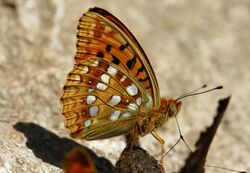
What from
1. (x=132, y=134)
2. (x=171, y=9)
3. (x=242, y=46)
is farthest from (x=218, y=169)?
(x=171, y=9)

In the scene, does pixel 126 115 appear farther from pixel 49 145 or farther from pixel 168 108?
pixel 49 145

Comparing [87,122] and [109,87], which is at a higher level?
[109,87]

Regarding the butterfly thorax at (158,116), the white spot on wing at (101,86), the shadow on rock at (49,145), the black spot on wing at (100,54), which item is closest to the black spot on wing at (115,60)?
the black spot on wing at (100,54)

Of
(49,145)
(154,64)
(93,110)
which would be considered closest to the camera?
(93,110)

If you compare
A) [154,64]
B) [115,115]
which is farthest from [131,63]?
[154,64]

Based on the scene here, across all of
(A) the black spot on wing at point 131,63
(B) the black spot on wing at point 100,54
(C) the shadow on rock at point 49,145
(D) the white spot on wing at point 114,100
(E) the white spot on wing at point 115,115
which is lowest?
(C) the shadow on rock at point 49,145

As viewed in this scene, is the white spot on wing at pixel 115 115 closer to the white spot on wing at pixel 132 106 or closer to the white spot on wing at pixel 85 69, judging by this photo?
the white spot on wing at pixel 132 106

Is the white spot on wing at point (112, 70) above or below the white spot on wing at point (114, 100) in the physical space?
above
